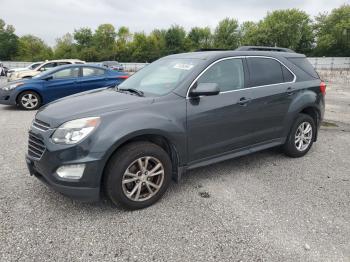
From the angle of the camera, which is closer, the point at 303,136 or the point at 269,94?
Answer: the point at 269,94

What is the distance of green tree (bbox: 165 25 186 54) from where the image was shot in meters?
80.9

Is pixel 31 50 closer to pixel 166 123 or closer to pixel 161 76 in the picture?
pixel 161 76

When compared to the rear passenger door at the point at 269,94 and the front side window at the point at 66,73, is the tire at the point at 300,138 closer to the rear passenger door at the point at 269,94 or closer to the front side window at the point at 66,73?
the rear passenger door at the point at 269,94

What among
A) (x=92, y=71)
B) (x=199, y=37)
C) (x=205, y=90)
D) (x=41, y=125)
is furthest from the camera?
(x=199, y=37)

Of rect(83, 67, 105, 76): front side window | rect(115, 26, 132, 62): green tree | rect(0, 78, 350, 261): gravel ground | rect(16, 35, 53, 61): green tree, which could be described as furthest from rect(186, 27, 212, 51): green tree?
rect(0, 78, 350, 261): gravel ground

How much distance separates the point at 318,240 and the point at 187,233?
1205 millimetres

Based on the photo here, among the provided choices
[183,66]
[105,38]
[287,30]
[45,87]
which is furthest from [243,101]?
[105,38]

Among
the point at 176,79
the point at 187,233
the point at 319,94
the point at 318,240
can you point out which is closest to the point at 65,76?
the point at 176,79

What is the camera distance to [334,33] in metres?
75.5

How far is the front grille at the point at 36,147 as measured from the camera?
3.14m

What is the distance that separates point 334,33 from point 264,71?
83582 mm

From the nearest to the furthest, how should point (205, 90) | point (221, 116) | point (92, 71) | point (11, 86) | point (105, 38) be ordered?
point (205, 90) < point (221, 116) < point (11, 86) < point (92, 71) < point (105, 38)

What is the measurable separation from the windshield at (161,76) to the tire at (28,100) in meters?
6.13

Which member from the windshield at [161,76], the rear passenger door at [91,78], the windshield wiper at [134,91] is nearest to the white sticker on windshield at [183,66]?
the windshield at [161,76]
